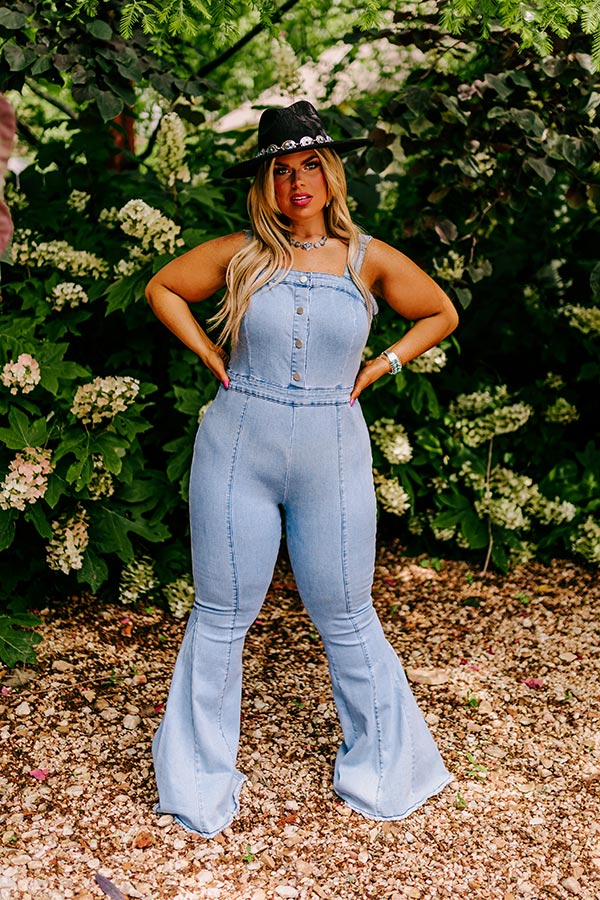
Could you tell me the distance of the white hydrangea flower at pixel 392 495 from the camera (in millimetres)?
4164

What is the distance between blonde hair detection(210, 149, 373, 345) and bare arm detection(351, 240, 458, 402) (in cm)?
7

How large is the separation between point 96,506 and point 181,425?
556 mm

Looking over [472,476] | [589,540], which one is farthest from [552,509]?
[472,476]

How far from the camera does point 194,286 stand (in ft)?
8.41

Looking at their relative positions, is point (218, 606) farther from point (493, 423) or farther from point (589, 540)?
point (589, 540)

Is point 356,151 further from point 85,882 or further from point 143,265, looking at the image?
point 85,882

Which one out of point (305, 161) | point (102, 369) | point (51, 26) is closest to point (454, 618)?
point (102, 369)

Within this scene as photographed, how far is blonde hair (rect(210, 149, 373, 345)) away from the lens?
2395 mm

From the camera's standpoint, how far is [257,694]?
3.40 meters

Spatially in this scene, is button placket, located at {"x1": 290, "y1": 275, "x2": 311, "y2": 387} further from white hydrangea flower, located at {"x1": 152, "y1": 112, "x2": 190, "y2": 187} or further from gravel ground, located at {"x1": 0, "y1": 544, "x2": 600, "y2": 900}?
white hydrangea flower, located at {"x1": 152, "y1": 112, "x2": 190, "y2": 187}

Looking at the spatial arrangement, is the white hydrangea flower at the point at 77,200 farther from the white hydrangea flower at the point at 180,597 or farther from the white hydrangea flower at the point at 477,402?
the white hydrangea flower at the point at 477,402

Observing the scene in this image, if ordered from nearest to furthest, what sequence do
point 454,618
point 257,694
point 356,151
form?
point 257,694 < point 356,151 < point 454,618

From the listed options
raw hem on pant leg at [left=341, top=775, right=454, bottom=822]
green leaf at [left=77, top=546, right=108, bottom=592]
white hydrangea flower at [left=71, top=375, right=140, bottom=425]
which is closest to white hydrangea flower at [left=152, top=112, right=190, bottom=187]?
white hydrangea flower at [left=71, top=375, right=140, bottom=425]

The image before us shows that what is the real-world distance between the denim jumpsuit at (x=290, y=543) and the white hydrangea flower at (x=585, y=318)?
2.24 meters
